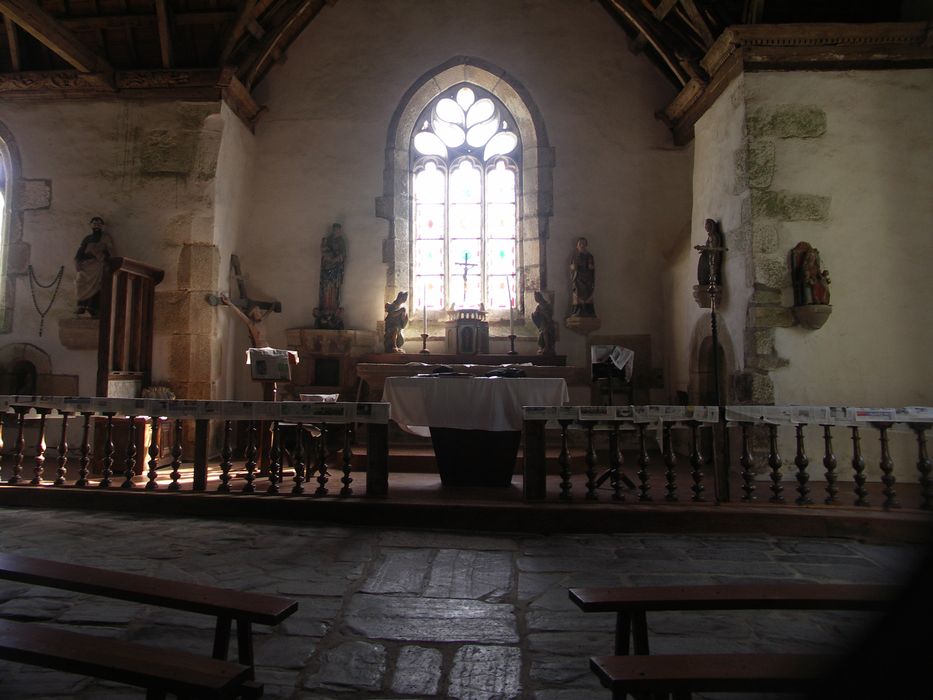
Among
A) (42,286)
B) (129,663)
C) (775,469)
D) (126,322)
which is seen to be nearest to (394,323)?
(126,322)

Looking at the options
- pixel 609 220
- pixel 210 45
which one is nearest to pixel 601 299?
pixel 609 220

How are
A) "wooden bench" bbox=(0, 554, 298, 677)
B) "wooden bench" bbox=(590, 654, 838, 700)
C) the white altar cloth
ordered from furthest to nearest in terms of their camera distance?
the white altar cloth, "wooden bench" bbox=(0, 554, 298, 677), "wooden bench" bbox=(590, 654, 838, 700)

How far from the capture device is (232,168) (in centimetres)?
761

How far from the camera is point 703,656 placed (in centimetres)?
138

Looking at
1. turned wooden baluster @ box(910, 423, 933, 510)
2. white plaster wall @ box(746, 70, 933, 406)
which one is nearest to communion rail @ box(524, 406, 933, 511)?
turned wooden baluster @ box(910, 423, 933, 510)

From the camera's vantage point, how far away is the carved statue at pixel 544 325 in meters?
7.48

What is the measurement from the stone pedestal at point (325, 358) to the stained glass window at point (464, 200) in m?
1.19

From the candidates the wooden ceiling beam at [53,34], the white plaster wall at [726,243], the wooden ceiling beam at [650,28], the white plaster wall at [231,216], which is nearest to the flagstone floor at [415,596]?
the white plaster wall at [726,243]

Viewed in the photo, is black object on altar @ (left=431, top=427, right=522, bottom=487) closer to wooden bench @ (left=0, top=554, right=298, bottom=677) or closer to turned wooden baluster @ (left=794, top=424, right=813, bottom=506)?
turned wooden baluster @ (left=794, top=424, right=813, bottom=506)

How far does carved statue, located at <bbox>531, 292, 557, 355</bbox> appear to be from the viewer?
748 centimetres

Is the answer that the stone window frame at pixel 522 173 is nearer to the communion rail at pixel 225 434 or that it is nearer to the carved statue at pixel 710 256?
the carved statue at pixel 710 256

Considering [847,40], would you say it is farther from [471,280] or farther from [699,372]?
[471,280]

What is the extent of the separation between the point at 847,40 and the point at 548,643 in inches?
244

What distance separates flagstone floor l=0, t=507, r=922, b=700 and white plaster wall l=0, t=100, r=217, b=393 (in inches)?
156
